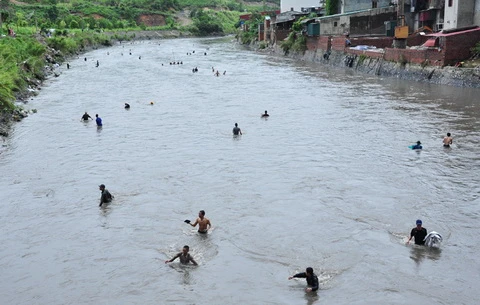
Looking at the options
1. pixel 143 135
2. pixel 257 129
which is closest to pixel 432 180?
pixel 257 129

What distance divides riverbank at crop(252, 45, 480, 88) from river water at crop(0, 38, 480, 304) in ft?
5.13

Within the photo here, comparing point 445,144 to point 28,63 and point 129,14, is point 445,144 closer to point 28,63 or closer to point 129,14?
point 28,63

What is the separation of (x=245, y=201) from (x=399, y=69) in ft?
104

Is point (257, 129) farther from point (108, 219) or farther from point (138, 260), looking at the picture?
point (138, 260)

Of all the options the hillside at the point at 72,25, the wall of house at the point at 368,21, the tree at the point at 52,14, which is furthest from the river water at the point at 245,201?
the tree at the point at 52,14

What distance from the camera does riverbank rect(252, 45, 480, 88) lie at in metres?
38.8

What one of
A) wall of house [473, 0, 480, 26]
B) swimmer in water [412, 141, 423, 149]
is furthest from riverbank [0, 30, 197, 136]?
wall of house [473, 0, 480, 26]

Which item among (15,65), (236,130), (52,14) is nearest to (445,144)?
(236,130)

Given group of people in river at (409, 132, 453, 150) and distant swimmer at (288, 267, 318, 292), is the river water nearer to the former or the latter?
distant swimmer at (288, 267, 318, 292)

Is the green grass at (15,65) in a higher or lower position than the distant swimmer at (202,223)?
higher

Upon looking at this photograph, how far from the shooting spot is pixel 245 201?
19234mm

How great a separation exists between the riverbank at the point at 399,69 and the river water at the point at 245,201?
1564 millimetres

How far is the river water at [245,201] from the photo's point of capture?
45.2 ft

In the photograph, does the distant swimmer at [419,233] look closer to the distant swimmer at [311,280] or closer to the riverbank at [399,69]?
the distant swimmer at [311,280]
